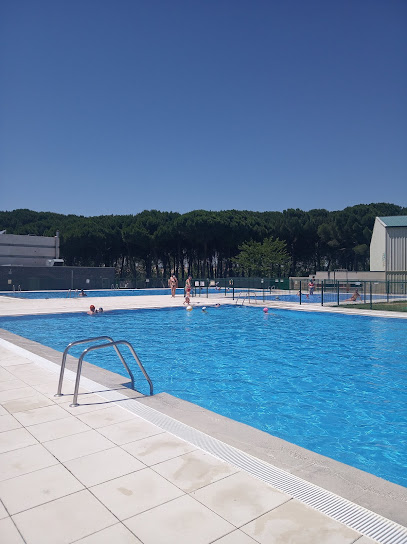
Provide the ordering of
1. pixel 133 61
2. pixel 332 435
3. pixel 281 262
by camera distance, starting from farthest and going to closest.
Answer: pixel 281 262 → pixel 133 61 → pixel 332 435

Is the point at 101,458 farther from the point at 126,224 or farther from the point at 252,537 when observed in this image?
the point at 126,224

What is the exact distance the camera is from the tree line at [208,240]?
2234 inches

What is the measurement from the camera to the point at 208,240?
192 feet

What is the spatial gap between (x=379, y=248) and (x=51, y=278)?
30.3 metres

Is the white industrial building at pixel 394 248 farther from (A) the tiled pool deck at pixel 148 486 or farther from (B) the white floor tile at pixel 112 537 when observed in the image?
(B) the white floor tile at pixel 112 537

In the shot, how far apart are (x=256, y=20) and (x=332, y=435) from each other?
13840 millimetres

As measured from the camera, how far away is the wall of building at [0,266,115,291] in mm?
35469

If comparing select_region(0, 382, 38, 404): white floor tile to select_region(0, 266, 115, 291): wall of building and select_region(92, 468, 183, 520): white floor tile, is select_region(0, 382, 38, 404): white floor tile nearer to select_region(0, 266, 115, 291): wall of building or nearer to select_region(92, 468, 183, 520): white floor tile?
select_region(92, 468, 183, 520): white floor tile

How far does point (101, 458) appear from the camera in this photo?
3.48 meters

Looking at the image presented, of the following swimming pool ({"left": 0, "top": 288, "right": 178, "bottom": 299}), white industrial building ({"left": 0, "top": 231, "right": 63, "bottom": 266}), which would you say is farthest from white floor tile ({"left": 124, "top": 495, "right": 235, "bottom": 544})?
white industrial building ({"left": 0, "top": 231, "right": 63, "bottom": 266})

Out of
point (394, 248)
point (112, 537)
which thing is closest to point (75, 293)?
point (394, 248)

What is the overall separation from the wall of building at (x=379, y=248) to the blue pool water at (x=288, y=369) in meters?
21.6

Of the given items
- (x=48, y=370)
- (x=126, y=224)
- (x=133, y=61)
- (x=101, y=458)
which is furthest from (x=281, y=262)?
(x=101, y=458)

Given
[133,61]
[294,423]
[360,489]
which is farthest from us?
[133,61]
